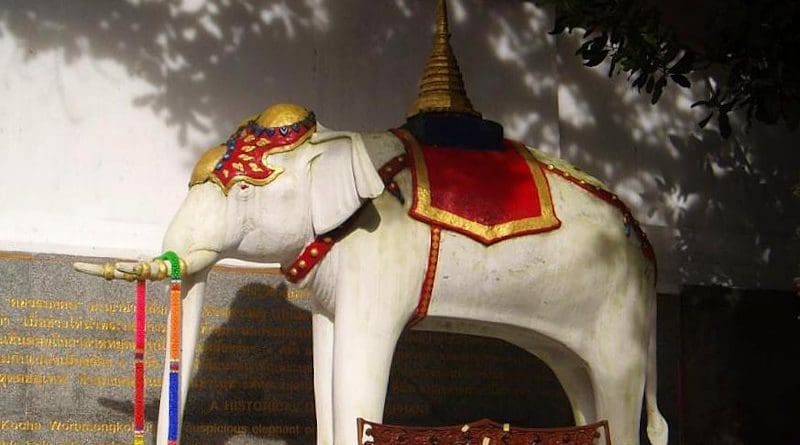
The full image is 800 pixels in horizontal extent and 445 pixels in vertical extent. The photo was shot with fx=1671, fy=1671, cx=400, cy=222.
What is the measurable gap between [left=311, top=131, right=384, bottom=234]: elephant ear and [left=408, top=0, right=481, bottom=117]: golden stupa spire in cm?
41


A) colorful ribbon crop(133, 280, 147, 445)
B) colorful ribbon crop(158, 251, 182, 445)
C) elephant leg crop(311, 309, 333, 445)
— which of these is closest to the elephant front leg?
elephant leg crop(311, 309, 333, 445)

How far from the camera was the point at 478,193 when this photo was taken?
529 cm

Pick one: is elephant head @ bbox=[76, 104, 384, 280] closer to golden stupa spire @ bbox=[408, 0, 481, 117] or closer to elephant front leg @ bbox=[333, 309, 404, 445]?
elephant front leg @ bbox=[333, 309, 404, 445]

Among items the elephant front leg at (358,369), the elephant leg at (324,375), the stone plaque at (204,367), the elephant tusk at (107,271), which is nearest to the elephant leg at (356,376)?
the elephant front leg at (358,369)

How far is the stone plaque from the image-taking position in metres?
5.79

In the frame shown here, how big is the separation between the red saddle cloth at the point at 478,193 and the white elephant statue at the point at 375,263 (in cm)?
3

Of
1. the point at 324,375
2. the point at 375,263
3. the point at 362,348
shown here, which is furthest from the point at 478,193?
the point at 324,375

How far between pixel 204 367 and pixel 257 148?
107 centimetres

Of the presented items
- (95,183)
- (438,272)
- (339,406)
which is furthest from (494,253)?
(95,183)

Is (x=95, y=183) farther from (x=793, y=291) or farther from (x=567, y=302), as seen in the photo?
(x=793, y=291)

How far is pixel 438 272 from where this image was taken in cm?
520

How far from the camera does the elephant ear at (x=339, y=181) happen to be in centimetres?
511

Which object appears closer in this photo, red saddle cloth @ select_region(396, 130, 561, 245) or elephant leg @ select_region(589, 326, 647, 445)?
red saddle cloth @ select_region(396, 130, 561, 245)

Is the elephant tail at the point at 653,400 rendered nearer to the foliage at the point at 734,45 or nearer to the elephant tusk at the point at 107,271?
the foliage at the point at 734,45
